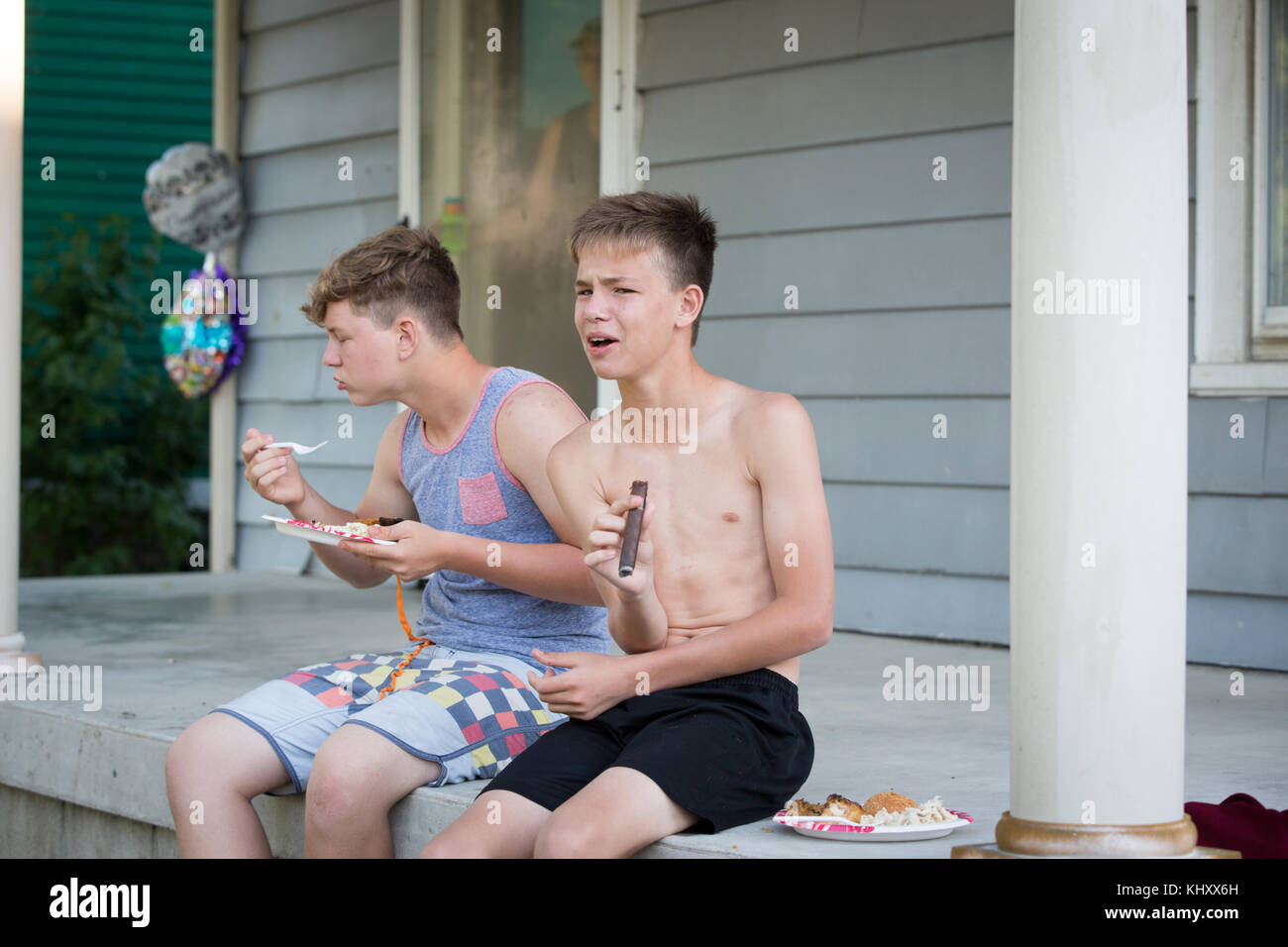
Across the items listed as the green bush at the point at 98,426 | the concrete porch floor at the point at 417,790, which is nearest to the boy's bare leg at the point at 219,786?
the concrete porch floor at the point at 417,790

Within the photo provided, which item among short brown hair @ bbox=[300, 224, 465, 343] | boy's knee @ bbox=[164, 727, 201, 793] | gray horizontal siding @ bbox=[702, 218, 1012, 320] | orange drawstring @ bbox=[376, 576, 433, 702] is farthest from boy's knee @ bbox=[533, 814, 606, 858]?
gray horizontal siding @ bbox=[702, 218, 1012, 320]

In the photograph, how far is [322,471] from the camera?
21.9 ft

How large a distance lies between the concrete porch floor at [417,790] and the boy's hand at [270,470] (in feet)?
1.85

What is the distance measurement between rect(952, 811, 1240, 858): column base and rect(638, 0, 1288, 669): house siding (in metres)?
2.21

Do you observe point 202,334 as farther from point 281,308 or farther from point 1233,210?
point 1233,210

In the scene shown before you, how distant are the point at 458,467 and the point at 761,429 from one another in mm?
638

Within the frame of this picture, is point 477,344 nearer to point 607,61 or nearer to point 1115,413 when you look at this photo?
point 607,61

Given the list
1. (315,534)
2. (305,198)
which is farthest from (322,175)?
(315,534)

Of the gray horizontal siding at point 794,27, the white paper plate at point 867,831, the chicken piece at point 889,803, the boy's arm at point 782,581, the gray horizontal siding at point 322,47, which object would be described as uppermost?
the gray horizontal siding at point 322,47

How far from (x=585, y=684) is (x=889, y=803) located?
49 cm

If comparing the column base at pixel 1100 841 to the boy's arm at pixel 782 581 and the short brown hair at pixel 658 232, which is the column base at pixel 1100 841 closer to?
the boy's arm at pixel 782 581

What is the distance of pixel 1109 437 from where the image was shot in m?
1.94

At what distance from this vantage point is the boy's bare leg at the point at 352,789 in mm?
2363
